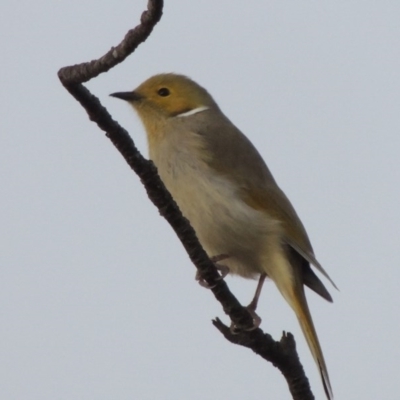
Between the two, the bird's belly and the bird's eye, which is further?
the bird's eye

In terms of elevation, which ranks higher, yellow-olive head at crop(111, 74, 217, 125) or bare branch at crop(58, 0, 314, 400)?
yellow-olive head at crop(111, 74, 217, 125)

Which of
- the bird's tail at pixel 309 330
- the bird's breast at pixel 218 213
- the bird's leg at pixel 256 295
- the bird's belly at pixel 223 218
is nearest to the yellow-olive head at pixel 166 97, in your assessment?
the bird's breast at pixel 218 213

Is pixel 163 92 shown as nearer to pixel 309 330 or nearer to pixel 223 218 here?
pixel 223 218

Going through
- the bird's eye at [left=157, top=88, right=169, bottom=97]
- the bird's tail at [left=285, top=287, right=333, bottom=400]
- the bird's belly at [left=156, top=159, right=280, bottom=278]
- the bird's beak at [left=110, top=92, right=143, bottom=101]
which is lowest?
the bird's tail at [left=285, top=287, right=333, bottom=400]

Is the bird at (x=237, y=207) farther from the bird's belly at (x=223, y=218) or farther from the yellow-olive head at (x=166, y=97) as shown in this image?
the yellow-olive head at (x=166, y=97)

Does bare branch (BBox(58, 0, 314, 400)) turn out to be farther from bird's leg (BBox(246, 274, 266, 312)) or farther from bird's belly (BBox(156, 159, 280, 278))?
bird's belly (BBox(156, 159, 280, 278))

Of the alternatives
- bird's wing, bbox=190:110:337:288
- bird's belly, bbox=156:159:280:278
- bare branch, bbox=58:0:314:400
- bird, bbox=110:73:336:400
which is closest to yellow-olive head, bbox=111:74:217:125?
bird, bbox=110:73:336:400

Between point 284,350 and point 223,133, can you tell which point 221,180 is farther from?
point 284,350

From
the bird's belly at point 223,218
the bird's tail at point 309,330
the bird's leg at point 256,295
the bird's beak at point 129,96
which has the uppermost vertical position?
the bird's beak at point 129,96
